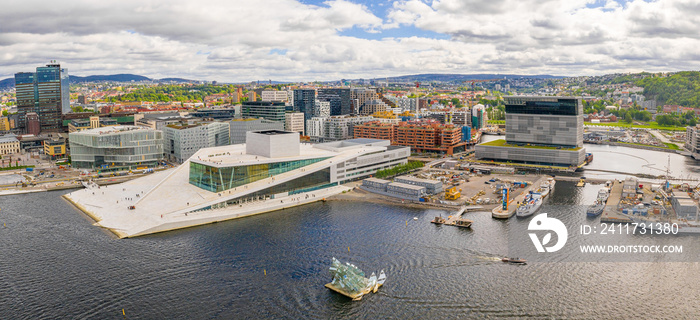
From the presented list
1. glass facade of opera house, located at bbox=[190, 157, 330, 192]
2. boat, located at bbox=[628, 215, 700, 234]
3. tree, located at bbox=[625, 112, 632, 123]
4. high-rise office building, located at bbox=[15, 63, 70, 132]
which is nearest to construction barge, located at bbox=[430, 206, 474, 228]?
boat, located at bbox=[628, 215, 700, 234]

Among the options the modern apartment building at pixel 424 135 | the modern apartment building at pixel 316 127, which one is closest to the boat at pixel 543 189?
the modern apartment building at pixel 424 135

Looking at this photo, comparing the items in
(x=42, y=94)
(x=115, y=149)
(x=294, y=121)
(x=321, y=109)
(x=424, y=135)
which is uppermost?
(x=42, y=94)

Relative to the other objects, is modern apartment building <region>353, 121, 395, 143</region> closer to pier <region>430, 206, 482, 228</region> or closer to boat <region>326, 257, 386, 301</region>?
pier <region>430, 206, 482, 228</region>

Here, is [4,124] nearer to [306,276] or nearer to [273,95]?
[273,95]

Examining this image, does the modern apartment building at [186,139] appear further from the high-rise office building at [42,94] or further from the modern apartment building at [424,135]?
the high-rise office building at [42,94]

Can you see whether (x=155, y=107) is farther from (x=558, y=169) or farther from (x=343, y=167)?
(x=558, y=169)

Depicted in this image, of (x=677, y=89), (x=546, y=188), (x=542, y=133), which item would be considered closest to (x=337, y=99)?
(x=542, y=133)
